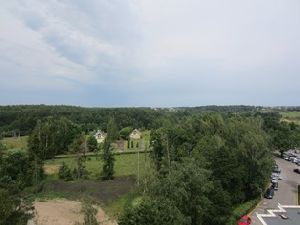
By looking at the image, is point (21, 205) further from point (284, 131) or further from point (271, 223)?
point (284, 131)

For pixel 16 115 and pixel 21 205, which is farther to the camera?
pixel 16 115

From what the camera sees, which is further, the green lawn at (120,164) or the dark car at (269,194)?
the green lawn at (120,164)

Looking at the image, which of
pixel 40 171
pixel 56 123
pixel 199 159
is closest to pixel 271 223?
pixel 199 159

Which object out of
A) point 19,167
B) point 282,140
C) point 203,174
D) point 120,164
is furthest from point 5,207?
point 282,140

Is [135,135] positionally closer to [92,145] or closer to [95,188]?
[92,145]

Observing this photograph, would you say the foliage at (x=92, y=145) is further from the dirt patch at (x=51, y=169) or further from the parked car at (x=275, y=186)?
the parked car at (x=275, y=186)

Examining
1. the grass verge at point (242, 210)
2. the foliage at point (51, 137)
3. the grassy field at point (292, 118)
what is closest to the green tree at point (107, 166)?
the foliage at point (51, 137)

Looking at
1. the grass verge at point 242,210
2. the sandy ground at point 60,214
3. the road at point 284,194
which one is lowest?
the sandy ground at point 60,214
